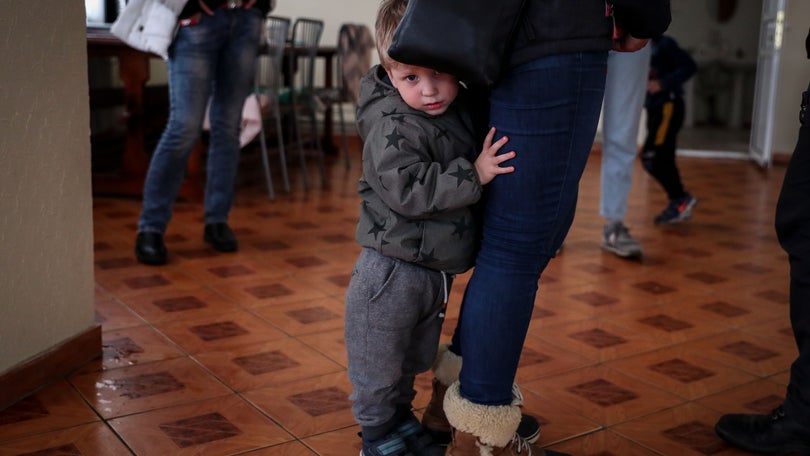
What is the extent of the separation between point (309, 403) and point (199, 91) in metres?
1.44

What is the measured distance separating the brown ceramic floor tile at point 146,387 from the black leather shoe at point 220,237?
1193mm

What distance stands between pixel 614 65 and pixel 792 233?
166 cm

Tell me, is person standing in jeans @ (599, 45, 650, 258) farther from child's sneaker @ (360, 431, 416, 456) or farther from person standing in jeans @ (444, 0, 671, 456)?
child's sneaker @ (360, 431, 416, 456)

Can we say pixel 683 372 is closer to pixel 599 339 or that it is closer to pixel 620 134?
pixel 599 339

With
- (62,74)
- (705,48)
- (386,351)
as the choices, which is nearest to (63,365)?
(62,74)

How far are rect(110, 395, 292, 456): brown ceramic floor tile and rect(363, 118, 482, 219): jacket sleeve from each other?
1.95 ft

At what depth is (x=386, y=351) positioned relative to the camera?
1.49m

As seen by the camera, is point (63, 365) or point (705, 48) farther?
point (705, 48)

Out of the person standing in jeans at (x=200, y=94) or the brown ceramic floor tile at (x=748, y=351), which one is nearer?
the brown ceramic floor tile at (x=748, y=351)

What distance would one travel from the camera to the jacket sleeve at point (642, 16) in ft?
4.23

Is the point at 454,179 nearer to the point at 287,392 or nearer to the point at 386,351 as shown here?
the point at 386,351

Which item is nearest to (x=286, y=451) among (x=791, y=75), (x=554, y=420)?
(x=554, y=420)

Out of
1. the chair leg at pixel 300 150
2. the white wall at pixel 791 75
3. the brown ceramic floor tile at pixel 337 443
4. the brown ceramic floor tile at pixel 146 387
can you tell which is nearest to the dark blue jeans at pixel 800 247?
the brown ceramic floor tile at pixel 337 443

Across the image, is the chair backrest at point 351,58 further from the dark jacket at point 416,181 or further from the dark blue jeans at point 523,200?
the dark blue jeans at point 523,200
